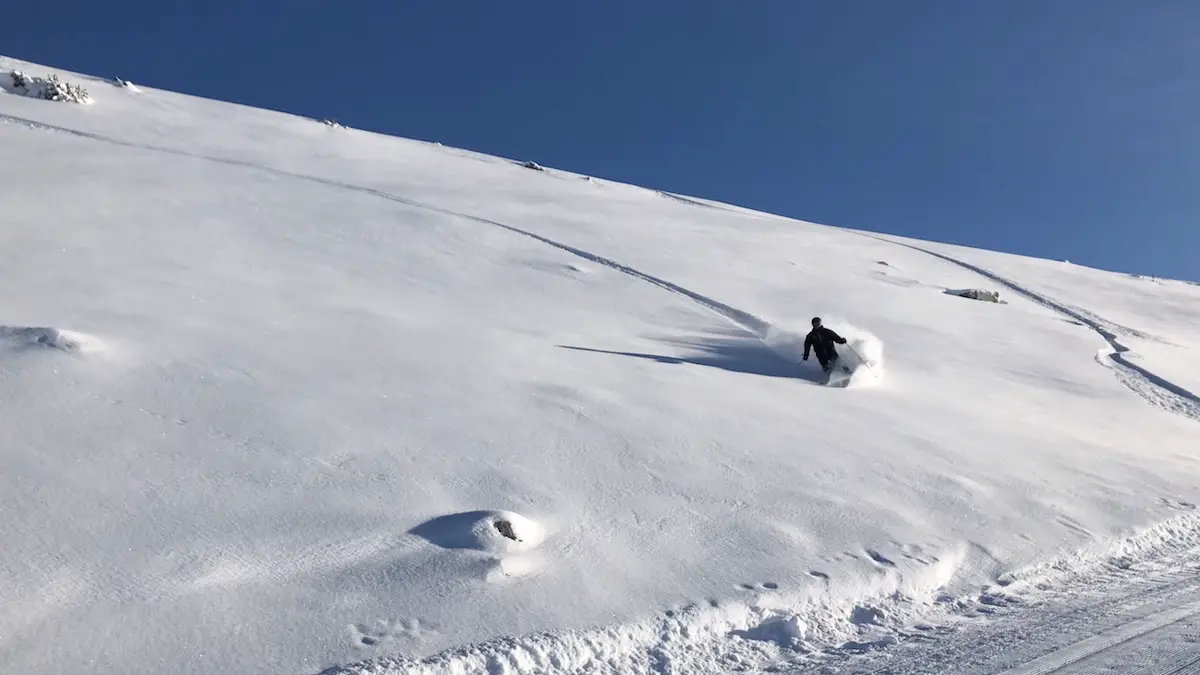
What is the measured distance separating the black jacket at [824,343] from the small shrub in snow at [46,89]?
78.1 ft

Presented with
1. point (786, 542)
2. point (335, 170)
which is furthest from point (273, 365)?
point (335, 170)

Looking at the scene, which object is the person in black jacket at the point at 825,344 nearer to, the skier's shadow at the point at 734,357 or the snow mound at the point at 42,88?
the skier's shadow at the point at 734,357

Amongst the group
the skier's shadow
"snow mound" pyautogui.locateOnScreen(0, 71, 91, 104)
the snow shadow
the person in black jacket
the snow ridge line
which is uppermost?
"snow mound" pyautogui.locateOnScreen(0, 71, 91, 104)

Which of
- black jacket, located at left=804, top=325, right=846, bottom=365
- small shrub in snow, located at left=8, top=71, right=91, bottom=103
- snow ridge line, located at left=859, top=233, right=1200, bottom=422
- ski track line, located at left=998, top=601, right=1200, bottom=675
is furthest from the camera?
small shrub in snow, located at left=8, top=71, right=91, bottom=103

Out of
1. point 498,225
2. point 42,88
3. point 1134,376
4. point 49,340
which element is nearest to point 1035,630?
point 49,340

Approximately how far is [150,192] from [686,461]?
13353 millimetres

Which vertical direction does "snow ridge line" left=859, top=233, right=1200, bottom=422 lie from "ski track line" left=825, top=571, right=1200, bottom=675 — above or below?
above

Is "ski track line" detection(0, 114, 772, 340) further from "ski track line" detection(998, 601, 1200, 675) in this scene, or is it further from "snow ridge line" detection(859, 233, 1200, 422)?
"ski track line" detection(998, 601, 1200, 675)

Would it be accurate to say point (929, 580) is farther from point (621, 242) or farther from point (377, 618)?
point (621, 242)

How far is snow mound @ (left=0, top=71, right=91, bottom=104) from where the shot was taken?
26.7 metres

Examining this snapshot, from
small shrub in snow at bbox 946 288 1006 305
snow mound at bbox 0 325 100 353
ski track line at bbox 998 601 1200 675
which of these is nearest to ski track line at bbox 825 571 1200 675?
ski track line at bbox 998 601 1200 675

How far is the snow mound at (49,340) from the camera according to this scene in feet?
26.0

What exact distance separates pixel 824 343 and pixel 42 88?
80.8 feet

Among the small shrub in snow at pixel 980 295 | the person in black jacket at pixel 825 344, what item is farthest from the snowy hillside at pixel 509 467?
the small shrub in snow at pixel 980 295
